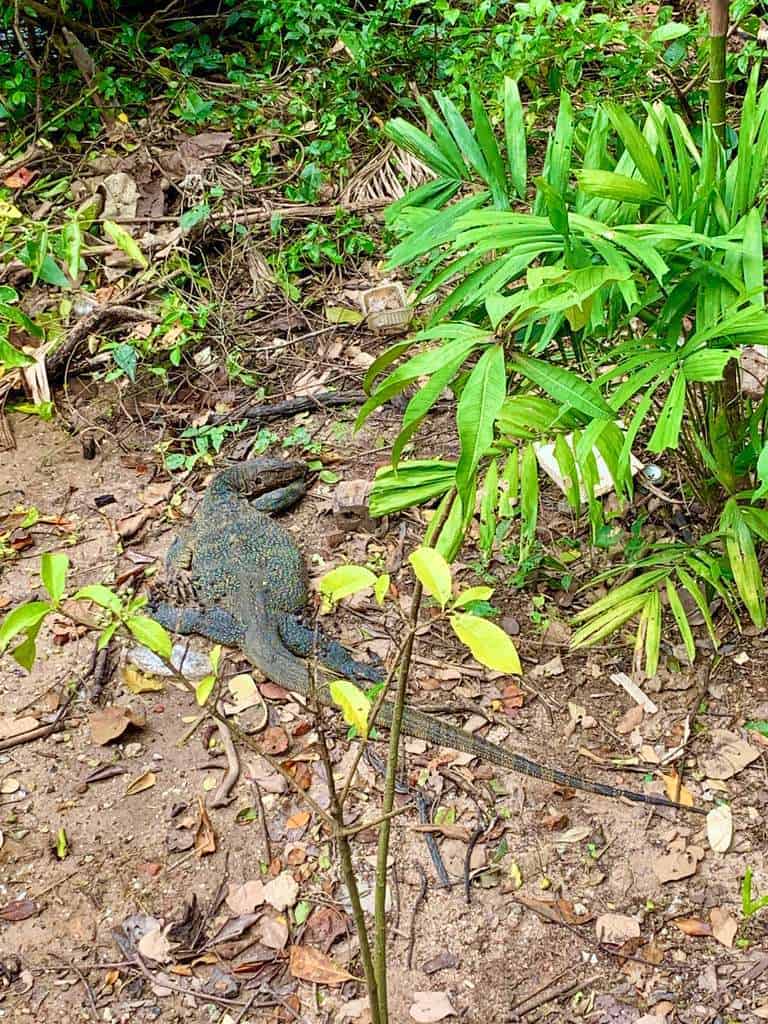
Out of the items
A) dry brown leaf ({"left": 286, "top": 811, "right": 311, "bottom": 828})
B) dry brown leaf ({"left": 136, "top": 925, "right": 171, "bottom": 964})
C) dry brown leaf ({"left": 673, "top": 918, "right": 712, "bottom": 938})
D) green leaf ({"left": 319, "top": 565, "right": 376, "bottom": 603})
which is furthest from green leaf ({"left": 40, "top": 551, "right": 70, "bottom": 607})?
dry brown leaf ({"left": 673, "top": 918, "right": 712, "bottom": 938})

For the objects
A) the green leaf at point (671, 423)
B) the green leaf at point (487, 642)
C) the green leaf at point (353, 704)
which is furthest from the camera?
the green leaf at point (671, 423)

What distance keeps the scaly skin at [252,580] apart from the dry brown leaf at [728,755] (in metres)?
0.97

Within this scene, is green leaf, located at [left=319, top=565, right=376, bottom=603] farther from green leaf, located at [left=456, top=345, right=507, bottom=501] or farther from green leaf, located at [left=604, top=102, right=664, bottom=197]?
green leaf, located at [left=604, top=102, right=664, bottom=197]

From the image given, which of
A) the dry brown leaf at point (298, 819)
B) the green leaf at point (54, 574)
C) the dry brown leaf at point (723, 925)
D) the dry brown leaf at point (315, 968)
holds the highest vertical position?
the green leaf at point (54, 574)

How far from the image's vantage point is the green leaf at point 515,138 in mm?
2691

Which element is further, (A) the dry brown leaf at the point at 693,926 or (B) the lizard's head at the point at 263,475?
(B) the lizard's head at the point at 263,475

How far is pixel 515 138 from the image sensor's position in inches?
106

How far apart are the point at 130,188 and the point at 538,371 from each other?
14.7ft

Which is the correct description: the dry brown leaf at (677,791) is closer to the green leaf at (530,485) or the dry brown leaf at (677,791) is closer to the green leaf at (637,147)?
the green leaf at (530,485)

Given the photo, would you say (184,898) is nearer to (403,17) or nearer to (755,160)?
(755,160)

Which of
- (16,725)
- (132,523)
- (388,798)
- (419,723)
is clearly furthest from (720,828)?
(132,523)

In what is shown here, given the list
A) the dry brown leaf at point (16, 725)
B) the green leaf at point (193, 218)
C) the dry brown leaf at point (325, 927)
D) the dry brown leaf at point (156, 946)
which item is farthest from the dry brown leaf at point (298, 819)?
the green leaf at point (193, 218)

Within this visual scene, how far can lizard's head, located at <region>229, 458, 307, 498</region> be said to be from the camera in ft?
13.2

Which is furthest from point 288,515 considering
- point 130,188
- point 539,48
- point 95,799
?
point 539,48
